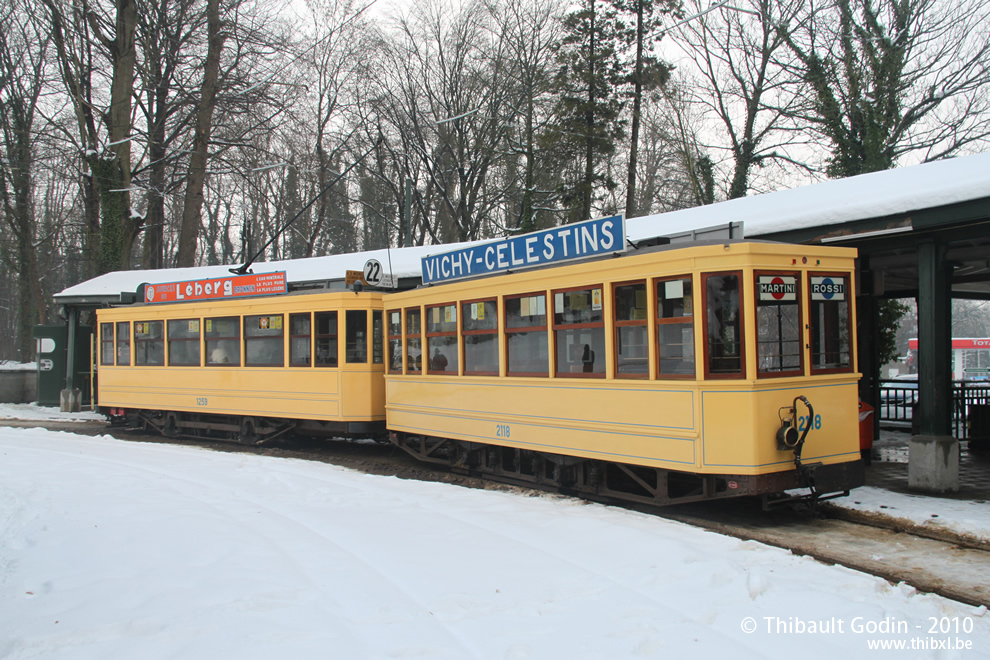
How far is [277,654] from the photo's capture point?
3809mm

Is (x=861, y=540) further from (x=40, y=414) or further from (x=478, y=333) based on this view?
(x=40, y=414)

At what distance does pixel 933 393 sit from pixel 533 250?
4.87 meters

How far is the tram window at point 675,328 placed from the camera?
6.63m

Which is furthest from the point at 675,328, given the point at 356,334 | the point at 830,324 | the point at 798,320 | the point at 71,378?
the point at 71,378

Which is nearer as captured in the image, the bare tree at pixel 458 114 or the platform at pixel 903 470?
the platform at pixel 903 470

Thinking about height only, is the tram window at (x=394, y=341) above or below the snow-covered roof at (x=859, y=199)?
below

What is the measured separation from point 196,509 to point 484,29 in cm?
2621

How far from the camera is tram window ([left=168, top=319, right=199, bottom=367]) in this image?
1373 centimetres

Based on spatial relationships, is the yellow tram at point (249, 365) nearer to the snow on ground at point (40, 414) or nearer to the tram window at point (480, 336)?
the tram window at point (480, 336)

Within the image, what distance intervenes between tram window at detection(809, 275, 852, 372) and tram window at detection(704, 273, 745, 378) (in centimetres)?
84

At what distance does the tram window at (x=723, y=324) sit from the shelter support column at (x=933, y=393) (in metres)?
3.26

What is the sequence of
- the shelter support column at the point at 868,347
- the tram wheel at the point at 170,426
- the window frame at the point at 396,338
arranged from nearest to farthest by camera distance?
the window frame at the point at 396,338 → the shelter support column at the point at 868,347 → the tram wheel at the point at 170,426

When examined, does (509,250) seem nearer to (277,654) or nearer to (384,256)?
(277,654)

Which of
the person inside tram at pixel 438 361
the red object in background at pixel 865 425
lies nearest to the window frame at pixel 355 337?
the person inside tram at pixel 438 361
